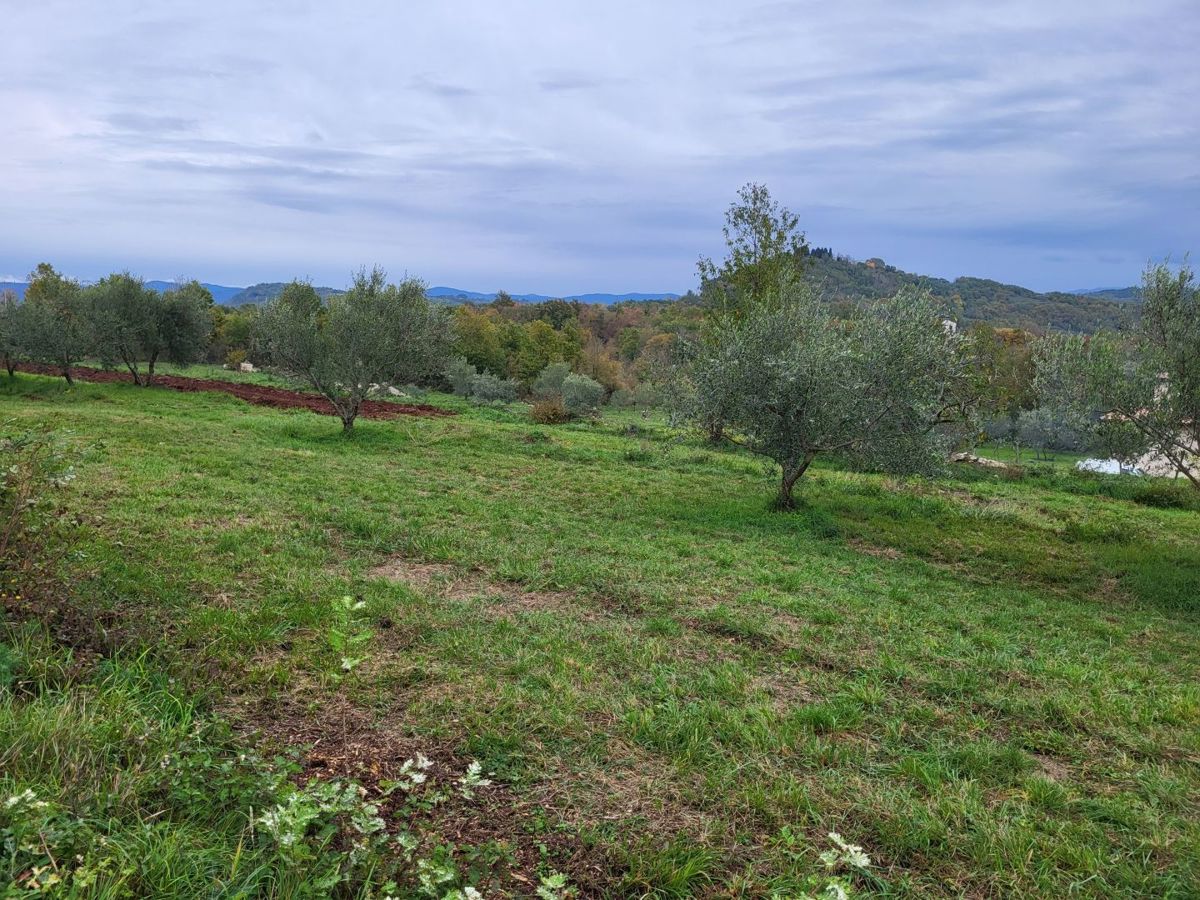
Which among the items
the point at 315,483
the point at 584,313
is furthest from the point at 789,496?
the point at 584,313

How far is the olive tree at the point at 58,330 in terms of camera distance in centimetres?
2838

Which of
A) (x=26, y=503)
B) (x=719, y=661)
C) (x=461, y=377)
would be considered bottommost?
(x=719, y=661)

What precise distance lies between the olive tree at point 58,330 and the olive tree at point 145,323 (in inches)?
18.2

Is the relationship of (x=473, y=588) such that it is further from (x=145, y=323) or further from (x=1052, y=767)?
(x=145, y=323)

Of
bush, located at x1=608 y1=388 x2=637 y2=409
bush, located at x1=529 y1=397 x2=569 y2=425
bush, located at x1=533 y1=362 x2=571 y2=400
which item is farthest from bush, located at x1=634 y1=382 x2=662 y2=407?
bush, located at x1=529 y1=397 x2=569 y2=425

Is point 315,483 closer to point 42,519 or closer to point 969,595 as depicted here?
point 42,519

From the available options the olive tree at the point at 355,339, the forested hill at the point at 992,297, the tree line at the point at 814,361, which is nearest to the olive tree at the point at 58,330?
the tree line at the point at 814,361

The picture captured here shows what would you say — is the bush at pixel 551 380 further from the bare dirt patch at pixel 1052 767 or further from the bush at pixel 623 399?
the bare dirt patch at pixel 1052 767

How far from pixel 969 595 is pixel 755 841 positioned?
26.6 feet

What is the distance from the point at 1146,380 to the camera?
1172 cm

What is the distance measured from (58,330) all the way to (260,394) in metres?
8.30

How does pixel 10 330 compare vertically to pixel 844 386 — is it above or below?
above

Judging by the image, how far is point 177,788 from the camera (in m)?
3.28

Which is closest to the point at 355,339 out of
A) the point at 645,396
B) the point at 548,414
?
the point at 548,414
